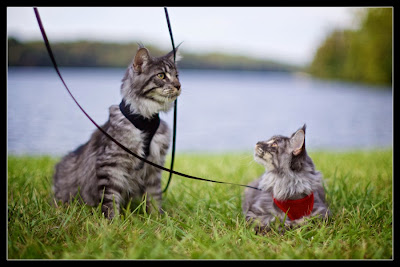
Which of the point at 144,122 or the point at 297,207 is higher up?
the point at 144,122

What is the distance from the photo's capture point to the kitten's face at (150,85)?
278 cm

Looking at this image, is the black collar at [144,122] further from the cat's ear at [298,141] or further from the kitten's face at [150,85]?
the cat's ear at [298,141]

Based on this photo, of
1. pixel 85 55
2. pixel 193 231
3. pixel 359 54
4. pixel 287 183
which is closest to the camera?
pixel 193 231

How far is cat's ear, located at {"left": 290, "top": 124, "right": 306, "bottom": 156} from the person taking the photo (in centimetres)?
268

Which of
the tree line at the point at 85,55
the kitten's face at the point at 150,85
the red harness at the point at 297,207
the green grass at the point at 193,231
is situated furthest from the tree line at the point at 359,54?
the kitten's face at the point at 150,85

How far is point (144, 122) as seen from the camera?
288cm

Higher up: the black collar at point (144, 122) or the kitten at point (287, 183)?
the black collar at point (144, 122)

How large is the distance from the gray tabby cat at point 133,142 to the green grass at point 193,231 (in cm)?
22

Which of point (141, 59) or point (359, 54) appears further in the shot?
point (359, 54)

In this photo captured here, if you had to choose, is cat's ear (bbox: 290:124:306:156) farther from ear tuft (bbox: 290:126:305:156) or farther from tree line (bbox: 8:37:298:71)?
tree line (bbox: 8:37:298:71)

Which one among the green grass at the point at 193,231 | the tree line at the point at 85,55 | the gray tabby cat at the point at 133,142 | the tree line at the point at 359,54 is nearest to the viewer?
the green grass at the point at 193,231

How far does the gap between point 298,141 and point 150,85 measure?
1.27 meters

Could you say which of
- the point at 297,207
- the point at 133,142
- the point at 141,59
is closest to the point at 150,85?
the point at 141,59

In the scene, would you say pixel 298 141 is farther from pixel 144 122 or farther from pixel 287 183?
pixel 144 122
